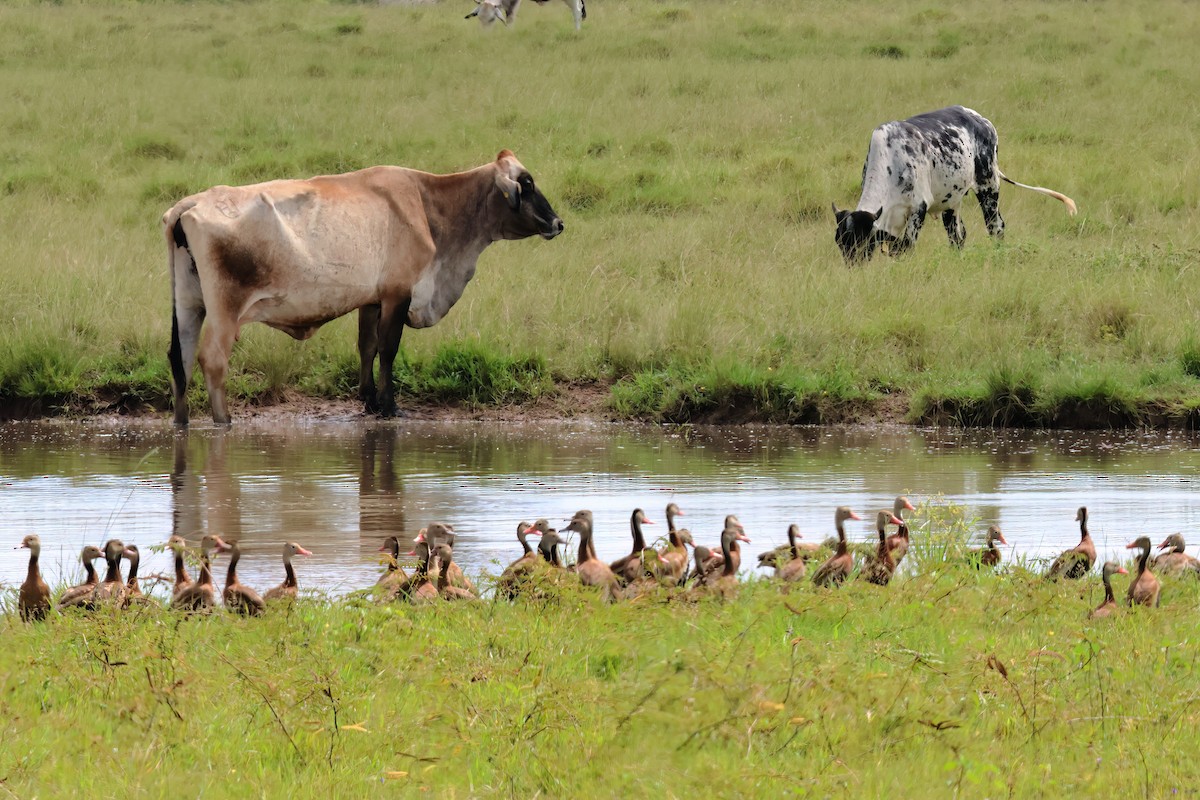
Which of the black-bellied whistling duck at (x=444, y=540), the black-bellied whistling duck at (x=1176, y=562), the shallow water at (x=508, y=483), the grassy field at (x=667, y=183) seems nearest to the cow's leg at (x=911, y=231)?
the grassy field at (x=667, y=183)

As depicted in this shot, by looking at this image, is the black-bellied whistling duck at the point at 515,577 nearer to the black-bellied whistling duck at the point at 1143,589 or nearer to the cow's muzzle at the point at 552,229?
the black-bellied whistling duck at the point at 1143,589

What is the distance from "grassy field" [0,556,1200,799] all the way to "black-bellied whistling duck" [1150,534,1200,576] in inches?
31.7

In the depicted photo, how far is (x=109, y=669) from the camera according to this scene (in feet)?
17.6

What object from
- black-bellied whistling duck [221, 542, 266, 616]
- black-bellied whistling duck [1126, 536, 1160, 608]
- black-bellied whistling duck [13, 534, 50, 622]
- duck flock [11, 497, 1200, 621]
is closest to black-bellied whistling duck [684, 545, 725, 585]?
duck flock [11, 497, 1200, 621]

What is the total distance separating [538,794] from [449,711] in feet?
2.21

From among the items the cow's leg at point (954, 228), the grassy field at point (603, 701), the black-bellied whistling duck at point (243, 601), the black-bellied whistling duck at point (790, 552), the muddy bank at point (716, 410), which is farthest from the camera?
the cow's leg at point (954, 228)

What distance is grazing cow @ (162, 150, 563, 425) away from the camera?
39.0ft

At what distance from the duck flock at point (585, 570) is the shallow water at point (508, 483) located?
0.32m

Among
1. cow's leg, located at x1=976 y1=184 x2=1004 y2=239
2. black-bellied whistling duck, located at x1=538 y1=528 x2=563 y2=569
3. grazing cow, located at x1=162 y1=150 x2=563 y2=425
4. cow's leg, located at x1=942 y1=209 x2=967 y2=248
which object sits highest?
cow's leg, located at x1=976 y1=184 x2=1004 y2=239

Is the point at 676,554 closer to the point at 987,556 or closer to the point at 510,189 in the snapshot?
the point at 987,556

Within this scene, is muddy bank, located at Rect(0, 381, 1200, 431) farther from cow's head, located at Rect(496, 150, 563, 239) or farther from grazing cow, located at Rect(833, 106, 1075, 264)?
grazing cow, located at Rect(833, 106, 1075, 264)

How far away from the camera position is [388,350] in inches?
487

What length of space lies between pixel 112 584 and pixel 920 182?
11.2 m

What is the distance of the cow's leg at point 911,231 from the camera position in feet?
52.1
